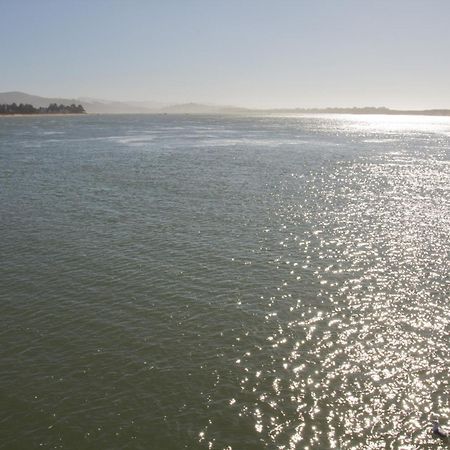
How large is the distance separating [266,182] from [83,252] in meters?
35.8

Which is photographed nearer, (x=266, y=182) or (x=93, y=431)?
(x=93, y=431)

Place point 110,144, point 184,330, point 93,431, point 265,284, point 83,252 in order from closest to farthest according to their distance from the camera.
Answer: point 93,431 → point 184,330 → point 265,284 → point 83,252 → point 110,144

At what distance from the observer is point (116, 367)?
20875mm

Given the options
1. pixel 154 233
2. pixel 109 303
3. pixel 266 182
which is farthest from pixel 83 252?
pixel 266 182

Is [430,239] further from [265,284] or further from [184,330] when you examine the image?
[184,330]

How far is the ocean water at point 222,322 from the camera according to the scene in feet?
57.7

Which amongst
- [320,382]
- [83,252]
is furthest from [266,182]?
[320,382]

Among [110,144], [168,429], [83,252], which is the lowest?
[168,429]

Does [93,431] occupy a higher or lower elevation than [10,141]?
lower

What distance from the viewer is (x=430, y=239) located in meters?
38.6

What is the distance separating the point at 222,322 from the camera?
24844mm

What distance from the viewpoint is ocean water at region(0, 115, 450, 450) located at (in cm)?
1759

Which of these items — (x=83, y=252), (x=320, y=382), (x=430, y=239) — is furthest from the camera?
(x=430, y=239)

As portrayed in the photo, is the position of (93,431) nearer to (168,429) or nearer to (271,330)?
(168,429)
